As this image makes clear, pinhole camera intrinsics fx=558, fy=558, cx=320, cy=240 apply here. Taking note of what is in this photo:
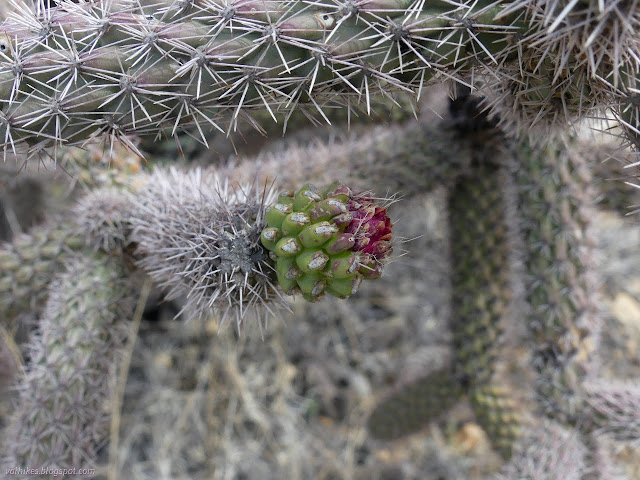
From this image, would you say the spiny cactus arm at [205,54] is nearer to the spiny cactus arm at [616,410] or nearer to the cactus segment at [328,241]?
the cactus segment at [328,241]

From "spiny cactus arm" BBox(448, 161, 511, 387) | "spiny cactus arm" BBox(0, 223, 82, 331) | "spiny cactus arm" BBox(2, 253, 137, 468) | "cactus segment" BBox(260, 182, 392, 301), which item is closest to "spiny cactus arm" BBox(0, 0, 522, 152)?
"cactus segment" BBox(260, 182, 392, 301)

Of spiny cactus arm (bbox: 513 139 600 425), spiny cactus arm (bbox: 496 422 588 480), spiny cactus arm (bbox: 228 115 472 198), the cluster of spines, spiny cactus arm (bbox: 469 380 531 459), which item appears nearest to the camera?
the cluster of spines

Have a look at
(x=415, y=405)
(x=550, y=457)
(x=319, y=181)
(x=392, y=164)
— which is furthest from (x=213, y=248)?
(x=415, y=405)

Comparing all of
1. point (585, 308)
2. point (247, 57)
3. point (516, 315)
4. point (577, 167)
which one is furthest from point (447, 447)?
point (247, 57)

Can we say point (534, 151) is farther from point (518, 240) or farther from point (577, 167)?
point (518, 240)

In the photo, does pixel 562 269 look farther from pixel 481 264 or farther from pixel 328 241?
pixel 328 241

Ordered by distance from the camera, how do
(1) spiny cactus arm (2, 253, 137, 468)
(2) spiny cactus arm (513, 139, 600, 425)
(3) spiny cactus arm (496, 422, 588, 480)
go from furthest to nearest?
(2) spiny cactus arm (513, 139, 600, 425) < (3) spiny cactus arm (496, 422, 588, 480) < (1) spiny cactus arm (2, 253, 137, 468)

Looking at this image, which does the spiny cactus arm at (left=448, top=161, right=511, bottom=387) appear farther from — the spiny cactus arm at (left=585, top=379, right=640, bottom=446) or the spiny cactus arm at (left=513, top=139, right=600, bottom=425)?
the spiny cactus arm at (left=585, top=379, right=640, bottom=446)

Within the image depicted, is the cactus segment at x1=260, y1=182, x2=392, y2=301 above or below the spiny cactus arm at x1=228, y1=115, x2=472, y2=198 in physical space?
below
